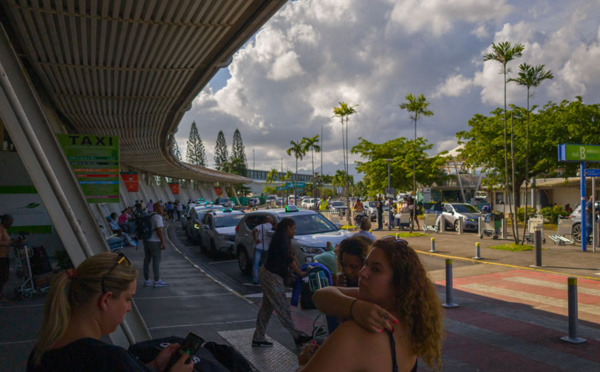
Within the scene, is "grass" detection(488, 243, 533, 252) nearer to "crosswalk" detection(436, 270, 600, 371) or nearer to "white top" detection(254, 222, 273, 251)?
"crosswalk" detection(436, 270, 600, 371)

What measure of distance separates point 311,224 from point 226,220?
20.5 feet

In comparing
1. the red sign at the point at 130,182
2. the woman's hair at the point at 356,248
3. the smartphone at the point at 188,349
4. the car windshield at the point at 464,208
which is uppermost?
the red sign at the point at 130,182

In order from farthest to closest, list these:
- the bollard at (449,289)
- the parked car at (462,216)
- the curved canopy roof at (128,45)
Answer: the parked car at (462,216) < the bollard at (449,289) < the curved canopy roof at (128,45)

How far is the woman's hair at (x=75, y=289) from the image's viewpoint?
2152 mm

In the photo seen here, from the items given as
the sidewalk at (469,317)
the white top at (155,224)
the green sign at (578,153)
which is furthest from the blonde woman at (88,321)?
the green sign at (578,153)

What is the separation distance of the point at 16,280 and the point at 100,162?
3.60 meters

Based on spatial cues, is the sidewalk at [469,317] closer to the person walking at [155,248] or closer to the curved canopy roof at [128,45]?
the person walking at [155,248]

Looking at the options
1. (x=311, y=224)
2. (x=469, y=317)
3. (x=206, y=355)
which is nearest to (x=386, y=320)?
(x=206, y=355)

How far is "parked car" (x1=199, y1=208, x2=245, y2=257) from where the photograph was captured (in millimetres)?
16766

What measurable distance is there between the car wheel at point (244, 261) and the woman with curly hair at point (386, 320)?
36.7 feet

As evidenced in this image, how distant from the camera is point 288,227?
270 inches

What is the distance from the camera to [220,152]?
114250 mm

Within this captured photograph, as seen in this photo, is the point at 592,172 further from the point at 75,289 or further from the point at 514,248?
the point at 75,289

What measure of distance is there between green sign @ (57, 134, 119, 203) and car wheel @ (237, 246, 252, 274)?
3.66m
